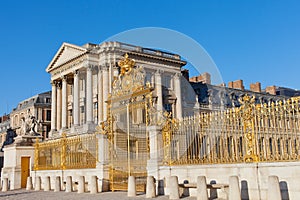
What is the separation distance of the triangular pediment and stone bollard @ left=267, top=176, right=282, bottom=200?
121 ft

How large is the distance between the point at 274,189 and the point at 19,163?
50.6ft

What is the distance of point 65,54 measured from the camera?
48906 mm

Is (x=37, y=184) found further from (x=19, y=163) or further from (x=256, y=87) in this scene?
(x=256, y=87)

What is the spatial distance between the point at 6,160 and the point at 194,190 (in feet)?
43.9

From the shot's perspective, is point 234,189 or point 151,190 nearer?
point 234,189

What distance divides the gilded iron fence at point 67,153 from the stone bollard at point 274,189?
8750 millimetres

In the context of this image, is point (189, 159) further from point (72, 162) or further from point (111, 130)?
point (72, 162)

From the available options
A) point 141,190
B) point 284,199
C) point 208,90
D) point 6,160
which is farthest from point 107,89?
point 284,199

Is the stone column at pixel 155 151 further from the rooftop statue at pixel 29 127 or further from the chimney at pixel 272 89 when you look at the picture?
the chimney at pixel 272 89

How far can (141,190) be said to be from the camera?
592 inches

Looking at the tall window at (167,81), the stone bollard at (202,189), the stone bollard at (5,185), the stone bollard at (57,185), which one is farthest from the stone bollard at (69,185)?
the tall window at (167,81)

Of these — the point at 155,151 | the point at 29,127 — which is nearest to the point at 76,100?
A: the point at 29,127

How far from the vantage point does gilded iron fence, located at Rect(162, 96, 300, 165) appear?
10.2m

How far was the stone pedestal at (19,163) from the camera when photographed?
2061 centimetres
